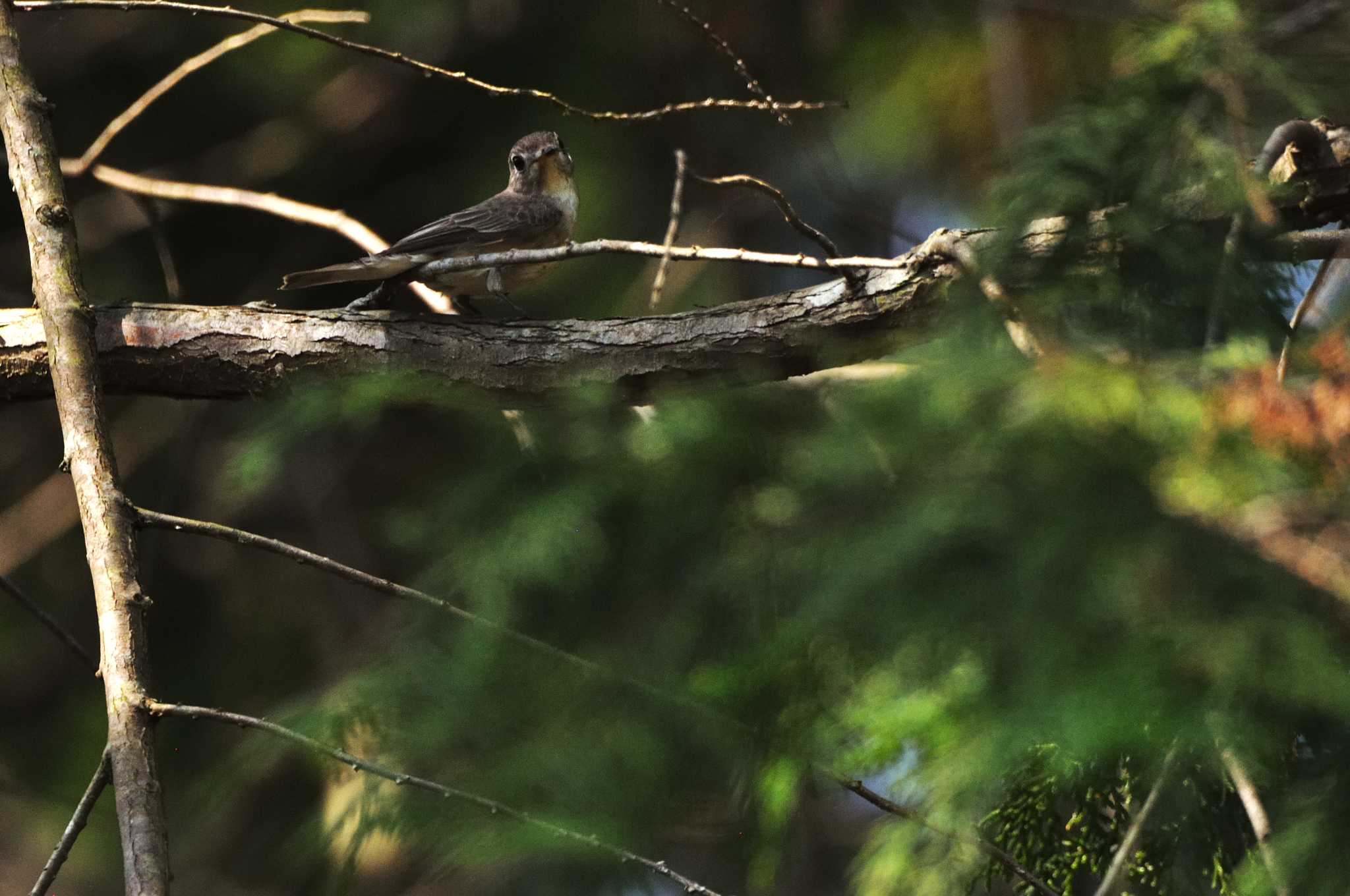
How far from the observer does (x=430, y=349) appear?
309cm

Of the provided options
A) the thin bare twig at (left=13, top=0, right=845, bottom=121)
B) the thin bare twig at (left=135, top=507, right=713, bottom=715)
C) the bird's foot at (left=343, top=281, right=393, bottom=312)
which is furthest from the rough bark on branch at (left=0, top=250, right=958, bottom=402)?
the thin bare twig at (left=135, top=507, right=713, bottom=715)

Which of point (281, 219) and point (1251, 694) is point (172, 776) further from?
point (1251, 694)

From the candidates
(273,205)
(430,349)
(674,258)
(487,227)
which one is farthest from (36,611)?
(487,227)

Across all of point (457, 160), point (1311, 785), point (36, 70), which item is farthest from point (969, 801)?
point (36, 70)

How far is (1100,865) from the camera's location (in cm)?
192

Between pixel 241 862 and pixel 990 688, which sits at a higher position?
pixel 990 688

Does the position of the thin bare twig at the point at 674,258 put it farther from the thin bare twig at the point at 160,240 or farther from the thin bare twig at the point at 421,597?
the thin bare twig at the point at 160,240

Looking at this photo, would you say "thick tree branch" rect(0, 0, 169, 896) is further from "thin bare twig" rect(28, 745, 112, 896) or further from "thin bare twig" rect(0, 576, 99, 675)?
"thin bare twig" rect(0, 576, 99, 675)

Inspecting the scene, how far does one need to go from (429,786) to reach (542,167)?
11.5 ft

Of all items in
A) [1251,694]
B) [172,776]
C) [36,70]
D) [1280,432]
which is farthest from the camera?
[36,70]

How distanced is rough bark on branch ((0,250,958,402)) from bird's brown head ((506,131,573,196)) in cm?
148

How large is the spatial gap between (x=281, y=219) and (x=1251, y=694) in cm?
587

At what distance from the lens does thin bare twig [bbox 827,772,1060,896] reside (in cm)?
138

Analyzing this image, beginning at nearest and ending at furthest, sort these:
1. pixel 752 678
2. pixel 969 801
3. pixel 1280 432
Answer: pixel 1280 432
pixel 752 678
pixel 969 801
